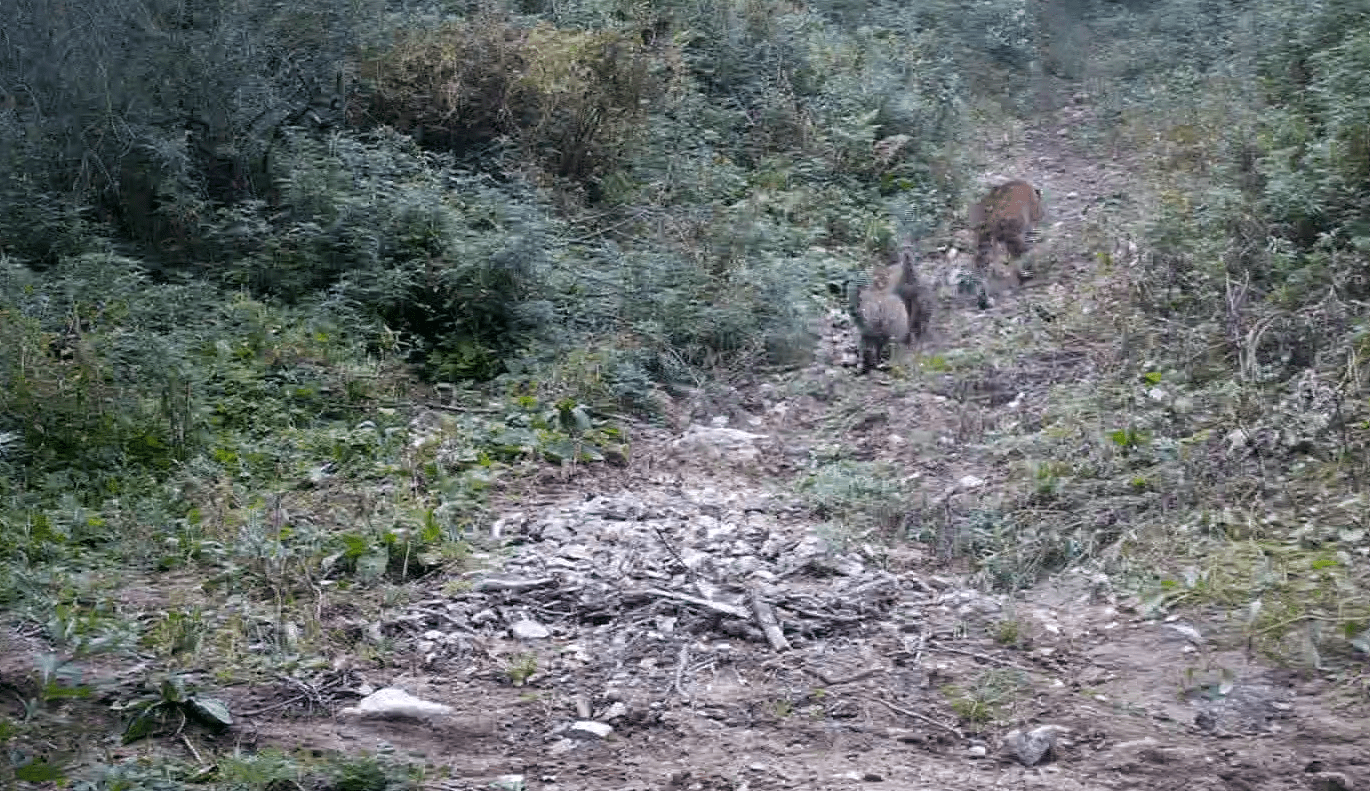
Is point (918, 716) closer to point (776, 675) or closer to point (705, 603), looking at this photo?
point (776, 675)

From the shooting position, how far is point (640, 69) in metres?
10.7

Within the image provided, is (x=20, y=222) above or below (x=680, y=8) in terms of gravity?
below

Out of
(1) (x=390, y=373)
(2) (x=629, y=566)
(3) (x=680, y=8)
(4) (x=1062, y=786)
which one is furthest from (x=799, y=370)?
(3) (x=680, y=8)

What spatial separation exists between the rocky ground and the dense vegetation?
35cm

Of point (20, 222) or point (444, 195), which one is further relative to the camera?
point (444, 195)

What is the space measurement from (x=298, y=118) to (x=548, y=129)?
1.79 metres

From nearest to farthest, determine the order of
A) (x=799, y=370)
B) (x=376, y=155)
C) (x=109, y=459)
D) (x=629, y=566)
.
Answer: (x=629, y=566)
(x=109, y=459)
(x=799, y=370)
(x=376, y=155)

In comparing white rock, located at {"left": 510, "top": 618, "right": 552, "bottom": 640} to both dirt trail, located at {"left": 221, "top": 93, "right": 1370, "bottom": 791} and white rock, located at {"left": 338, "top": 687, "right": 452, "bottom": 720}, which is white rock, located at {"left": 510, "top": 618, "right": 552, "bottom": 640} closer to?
dirt trail, located at {"left": 221, "top": 93, "right": 1370, "bottom": 791}

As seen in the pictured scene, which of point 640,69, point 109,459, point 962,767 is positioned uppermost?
point 640,69

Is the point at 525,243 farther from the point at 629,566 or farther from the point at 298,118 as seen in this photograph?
the point at 629,566

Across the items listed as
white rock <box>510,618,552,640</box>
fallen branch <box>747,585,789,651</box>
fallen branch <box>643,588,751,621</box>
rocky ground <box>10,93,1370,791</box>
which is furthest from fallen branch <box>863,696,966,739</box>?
white rock <box>510,618,552,640</box>

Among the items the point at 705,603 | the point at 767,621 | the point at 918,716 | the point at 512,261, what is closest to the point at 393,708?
the point at 705,603

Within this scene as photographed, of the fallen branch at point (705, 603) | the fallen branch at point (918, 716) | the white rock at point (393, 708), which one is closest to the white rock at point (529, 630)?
the fallen branch at point (705, 603)

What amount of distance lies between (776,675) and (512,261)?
422 cm
